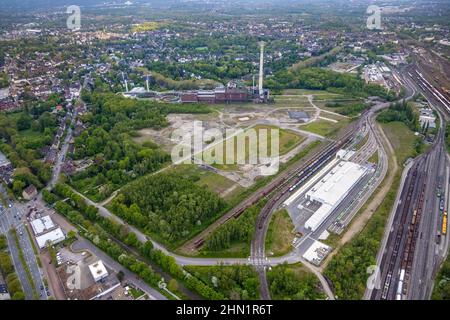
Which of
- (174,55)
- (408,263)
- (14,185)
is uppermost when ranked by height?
(174,55)

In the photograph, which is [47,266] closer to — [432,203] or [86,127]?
[86,127]

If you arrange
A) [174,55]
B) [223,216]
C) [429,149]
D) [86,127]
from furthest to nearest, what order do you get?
[174,55]
[86,127]
[429,149]
[223,216]

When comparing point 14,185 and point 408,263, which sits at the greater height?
point 14,185

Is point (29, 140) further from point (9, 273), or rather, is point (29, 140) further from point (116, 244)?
point (116, 244)

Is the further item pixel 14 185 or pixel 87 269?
pixel 14 185

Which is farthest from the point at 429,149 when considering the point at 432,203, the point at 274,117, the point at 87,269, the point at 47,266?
the point at 47,266

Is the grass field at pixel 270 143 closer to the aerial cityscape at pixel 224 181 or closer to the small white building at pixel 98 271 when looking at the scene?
the aerial cityscape at pixel 224 181
